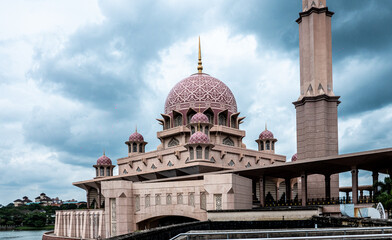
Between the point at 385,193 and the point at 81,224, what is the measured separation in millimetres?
30706

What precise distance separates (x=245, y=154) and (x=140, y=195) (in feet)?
52.1

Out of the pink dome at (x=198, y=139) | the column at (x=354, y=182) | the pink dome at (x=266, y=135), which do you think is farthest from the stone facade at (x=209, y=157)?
the column at (x=354, y=182)

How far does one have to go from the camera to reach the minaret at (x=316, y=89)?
37.9 meters

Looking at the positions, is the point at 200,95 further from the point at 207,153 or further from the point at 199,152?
the point at 199,152

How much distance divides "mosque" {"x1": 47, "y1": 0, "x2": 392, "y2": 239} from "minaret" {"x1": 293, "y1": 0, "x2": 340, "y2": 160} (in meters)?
0.09

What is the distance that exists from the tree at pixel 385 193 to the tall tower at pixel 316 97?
278 inches

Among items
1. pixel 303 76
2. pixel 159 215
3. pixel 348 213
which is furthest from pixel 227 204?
pixel 303 76

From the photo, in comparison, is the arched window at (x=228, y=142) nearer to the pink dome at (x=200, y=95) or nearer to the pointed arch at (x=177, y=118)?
the pink dome at (x=200, y=95)

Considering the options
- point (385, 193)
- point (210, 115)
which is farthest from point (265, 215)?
point (210, 115)

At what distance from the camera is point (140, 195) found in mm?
36844

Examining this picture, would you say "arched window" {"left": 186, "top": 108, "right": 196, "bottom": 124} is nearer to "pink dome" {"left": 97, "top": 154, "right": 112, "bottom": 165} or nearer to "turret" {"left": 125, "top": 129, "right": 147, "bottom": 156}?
"turret" {"left": 125, "top": 129, "right": 147, "bottom": 156}

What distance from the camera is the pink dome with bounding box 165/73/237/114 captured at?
51.0 metres

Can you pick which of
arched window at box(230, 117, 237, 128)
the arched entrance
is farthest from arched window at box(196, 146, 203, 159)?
arched window at box(230, 117, 237, 128)

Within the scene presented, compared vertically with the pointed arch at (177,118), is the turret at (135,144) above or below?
below
